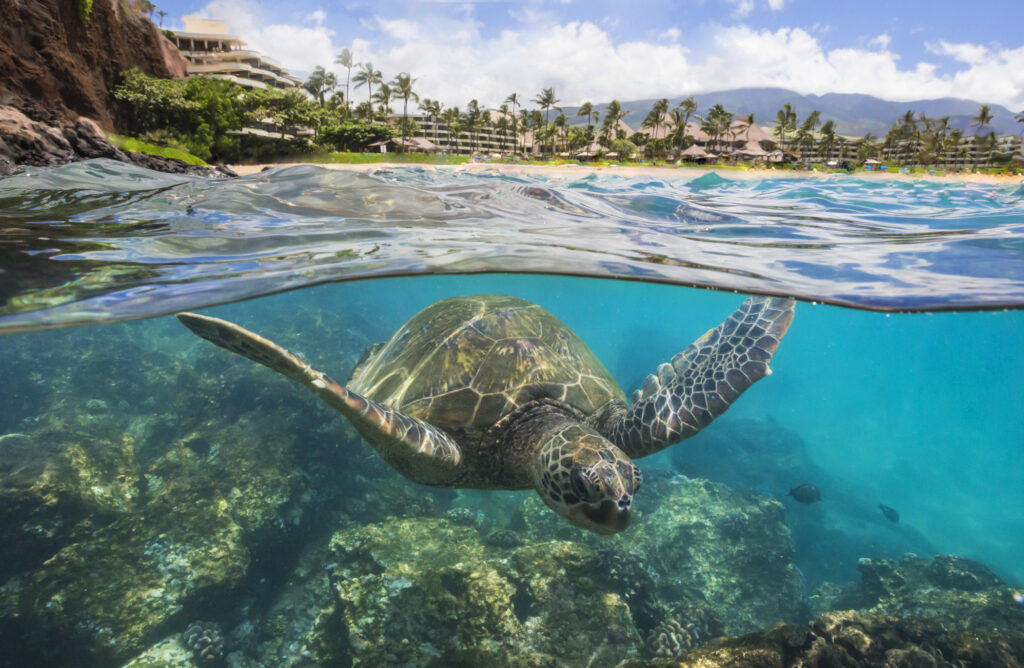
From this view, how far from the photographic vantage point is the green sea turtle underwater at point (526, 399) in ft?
11.5

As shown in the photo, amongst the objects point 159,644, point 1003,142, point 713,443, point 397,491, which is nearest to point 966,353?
point 1003,142

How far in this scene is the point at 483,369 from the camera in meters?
4.96

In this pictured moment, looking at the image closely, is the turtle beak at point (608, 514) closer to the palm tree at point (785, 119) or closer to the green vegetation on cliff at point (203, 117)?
the green vegetation on cliff at point (203, 117)

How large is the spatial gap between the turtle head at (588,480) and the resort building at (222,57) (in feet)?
200

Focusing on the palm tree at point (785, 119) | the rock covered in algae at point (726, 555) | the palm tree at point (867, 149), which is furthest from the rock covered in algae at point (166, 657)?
the palm tree at point (785, 119)

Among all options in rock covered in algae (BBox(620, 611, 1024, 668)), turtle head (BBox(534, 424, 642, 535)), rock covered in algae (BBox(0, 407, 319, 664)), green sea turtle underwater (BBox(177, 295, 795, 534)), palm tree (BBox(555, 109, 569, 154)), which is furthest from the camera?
palm tree (BBox(555, 109, 569, 154))

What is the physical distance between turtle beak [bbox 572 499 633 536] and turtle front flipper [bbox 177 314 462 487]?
1319 millimetres

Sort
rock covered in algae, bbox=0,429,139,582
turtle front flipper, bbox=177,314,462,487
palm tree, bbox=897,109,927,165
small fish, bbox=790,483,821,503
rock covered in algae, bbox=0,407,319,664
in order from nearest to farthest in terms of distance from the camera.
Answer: turtle front flipper, bbox=177,314,462,487 → rock covered in algae, bbox=0,407,319,664 → rock covered in algae, bbox=0,429,139,582 → small fish, bbox=790,483,821,503 → palm tree, bbox=897,109,927,165

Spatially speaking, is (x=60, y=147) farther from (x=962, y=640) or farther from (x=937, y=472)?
(x=937, y=472)

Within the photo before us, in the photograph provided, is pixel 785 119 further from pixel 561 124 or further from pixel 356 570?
pixel 356 570

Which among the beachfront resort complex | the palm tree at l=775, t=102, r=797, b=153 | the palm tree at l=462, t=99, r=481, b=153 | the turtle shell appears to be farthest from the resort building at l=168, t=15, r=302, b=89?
the turtle shell

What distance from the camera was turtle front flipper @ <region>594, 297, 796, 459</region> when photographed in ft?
15.3

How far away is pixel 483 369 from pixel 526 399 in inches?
22.1

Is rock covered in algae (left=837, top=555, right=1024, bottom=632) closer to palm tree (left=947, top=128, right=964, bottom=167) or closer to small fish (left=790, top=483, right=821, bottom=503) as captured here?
small fish (left=790, top=483, right=821, bottom=503)
